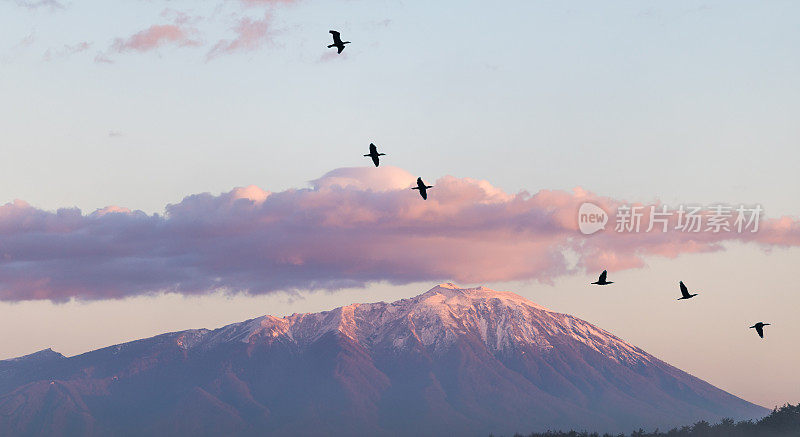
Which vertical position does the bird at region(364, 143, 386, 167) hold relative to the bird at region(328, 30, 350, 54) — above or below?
below

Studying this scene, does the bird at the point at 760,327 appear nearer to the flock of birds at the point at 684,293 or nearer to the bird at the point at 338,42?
the flock of birds at the point at 684,293

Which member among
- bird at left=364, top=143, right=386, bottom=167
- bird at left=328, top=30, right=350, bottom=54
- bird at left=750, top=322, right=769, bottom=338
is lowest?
bird at left=750, top=322, right=769, bottom=338

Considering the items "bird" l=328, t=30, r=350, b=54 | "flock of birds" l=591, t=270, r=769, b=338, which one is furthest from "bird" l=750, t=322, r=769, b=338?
"bird" l=328, t=30, r=350, b=54

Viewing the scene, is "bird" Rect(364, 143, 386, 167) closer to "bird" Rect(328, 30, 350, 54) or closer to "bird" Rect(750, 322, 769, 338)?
"bird" Rect(328, 30, 350, 54)

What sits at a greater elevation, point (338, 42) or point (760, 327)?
point (338, 42)

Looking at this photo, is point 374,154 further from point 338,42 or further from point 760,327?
point 760,327

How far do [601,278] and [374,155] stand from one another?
85.6 feet

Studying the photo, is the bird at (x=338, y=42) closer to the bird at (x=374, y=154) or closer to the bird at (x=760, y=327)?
the bird at (x=374, y=154)

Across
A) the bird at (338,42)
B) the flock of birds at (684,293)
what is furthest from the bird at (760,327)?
the bird at (338,42)

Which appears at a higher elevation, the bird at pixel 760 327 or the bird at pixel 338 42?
the bird at pixel 338 42

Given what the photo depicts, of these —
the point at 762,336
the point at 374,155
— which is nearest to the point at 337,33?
the point at 374,155

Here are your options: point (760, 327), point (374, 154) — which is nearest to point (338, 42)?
point (374, 154)

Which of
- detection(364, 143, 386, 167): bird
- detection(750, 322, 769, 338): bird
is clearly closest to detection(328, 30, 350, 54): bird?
detection(364, 143, 386, 167): bird

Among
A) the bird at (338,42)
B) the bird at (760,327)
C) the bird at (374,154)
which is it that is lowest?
the bird at (760,327)
